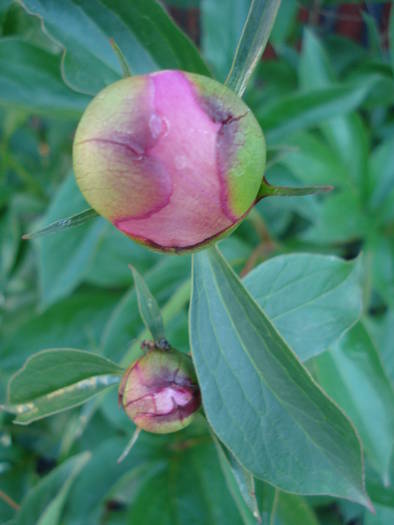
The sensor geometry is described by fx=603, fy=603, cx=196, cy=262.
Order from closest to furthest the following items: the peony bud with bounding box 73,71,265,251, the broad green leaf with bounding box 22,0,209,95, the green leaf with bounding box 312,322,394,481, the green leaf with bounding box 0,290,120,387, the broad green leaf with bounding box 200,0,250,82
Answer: the peony bud with bounding box 73,71,265,251, the broad green leaf with bounding box 22,0,209,95, the green leaf with bounding box 312,322,394,481, the broad green leaf with bounding box 200,0,250,82, the green leaf with bounding box 0,290,120,387

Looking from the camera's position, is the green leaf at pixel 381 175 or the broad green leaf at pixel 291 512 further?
the green leaf at pixel 381 175

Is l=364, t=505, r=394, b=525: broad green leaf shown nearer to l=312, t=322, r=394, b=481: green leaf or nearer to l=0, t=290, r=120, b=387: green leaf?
l=312, t=322, r=394, b=481: green leaf

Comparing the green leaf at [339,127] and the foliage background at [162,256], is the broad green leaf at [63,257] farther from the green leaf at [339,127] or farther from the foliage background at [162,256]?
the green leaf at [339,127]

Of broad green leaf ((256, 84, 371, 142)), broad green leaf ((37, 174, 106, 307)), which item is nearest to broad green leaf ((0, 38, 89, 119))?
broad green leaf ((37, 174, 106, 307))

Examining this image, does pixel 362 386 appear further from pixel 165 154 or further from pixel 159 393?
pixel 165 154

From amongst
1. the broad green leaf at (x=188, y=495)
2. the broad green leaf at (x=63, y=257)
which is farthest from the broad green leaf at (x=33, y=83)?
the broad green leaf at (x=188, y=495)

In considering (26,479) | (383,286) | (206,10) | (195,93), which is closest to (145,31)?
(195,93)

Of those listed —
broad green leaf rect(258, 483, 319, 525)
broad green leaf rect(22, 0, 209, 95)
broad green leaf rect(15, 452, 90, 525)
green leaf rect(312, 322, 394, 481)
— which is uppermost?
broad green leaf rect(22, 0, 209, 95)
